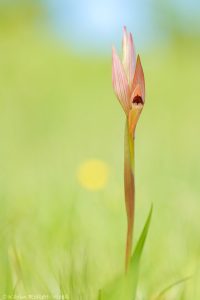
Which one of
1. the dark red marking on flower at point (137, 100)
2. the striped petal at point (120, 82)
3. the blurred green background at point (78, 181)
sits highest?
the striped petal at point (120, 82)

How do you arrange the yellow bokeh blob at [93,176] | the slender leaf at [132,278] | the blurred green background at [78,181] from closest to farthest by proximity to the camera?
the slender leaf at [132,278], the blurred green background at [78,181], the yellow bokeh blob at [93,176]

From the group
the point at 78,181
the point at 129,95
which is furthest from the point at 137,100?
the point at 78,181

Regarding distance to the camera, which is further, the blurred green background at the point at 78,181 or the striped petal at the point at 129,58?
the blurred green background at the point at 78,181

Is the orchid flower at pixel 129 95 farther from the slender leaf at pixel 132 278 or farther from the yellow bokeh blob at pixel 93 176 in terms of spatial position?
the yellow bokeh blob at pixel 93 176

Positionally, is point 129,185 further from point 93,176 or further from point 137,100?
point 93,176

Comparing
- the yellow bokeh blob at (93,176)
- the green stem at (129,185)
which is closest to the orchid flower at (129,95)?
the green stem at (129,185)

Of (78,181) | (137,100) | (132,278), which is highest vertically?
(137,100)

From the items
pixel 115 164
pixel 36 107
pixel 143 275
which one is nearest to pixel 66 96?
pixel 36 107
